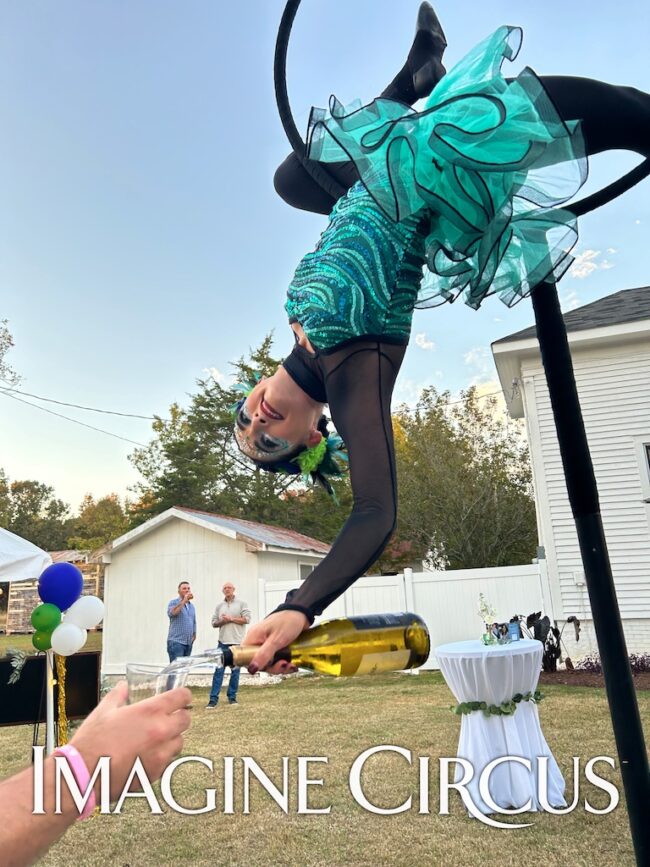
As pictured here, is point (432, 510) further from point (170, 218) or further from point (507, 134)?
point (507, 134)

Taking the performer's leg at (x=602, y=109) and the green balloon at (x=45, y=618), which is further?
the green balloon at (x=45, y=618)

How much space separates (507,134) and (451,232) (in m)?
0.20

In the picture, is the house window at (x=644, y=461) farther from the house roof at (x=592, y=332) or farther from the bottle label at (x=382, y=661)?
the bottle label at (x=382, y=661)

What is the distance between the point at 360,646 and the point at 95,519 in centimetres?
3401

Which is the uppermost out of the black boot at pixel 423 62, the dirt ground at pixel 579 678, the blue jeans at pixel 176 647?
the black boot at pixel 423 62

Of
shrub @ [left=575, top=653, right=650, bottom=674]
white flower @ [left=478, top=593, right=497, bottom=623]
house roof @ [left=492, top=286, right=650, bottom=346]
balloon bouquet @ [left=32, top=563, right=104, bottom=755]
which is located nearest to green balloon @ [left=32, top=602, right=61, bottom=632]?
balloon bouquet @ [left=32, top=563, right=104, bottom=755]

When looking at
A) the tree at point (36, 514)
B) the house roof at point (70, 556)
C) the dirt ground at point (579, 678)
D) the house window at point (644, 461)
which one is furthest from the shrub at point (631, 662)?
the tree at point (36, 514)

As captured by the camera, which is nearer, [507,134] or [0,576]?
[507,134]

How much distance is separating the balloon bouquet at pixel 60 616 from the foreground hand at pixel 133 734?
11.6 ft

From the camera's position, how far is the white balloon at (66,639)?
13.2 ft

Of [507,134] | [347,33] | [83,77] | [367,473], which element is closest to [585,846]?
[367,473]

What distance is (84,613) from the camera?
4.27m

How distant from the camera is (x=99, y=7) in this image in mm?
2816

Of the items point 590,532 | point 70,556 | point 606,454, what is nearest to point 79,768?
point 590,532
